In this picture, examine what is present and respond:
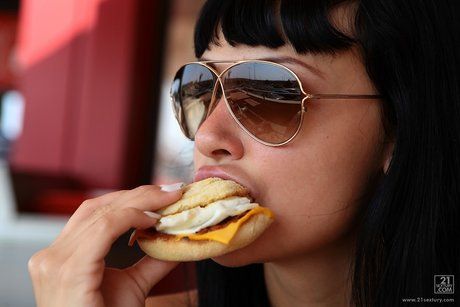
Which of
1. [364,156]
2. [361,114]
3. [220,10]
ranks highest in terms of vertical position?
[220,10]

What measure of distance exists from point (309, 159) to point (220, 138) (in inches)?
8.9

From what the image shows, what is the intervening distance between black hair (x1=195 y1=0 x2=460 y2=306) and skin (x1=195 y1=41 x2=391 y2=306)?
40mm

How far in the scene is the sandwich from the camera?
1251 mm

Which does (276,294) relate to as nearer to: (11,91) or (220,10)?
(220,10)

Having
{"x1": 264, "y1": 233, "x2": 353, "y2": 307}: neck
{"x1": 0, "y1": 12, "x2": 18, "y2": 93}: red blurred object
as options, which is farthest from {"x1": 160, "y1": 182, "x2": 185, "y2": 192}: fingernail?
{"x1": 0, "y1": 12, "x2": 18, "y2": 93}: red blurred object

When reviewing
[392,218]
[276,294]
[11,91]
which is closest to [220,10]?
[392,218]

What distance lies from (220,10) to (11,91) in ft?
43.9

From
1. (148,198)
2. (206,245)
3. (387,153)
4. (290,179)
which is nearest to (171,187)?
(148,198)

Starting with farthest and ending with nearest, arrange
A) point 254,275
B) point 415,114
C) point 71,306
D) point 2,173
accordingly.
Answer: point 2,173 → point 254,275 → point 415,114 → point 71,306

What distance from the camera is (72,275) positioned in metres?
1.21

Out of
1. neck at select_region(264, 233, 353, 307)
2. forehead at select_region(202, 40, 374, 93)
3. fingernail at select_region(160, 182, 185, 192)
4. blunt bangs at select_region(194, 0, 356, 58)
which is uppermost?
blunt bangs at select_region(194, 0, 356, 58)

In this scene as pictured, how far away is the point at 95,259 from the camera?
1.22 meters

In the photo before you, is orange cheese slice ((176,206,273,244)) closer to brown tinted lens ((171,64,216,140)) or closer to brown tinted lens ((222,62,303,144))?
brown tinted lens ((222,62,303,144))

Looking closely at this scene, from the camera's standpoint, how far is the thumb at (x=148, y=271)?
1379 mm
